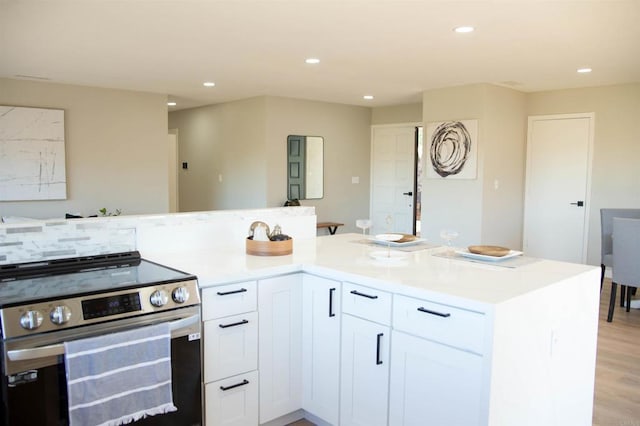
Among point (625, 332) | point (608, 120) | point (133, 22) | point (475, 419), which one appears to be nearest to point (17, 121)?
point (133, 22)

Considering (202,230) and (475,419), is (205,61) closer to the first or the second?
(202,230)

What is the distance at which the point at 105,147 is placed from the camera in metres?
6.65

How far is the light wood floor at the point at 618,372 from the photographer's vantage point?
9.12 ft

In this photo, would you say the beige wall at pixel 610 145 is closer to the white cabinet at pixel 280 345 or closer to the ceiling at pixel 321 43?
the ceiling at pixel 321 43

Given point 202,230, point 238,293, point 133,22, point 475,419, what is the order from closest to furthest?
1. point 475,419
2. point 238,293
3. point 202,230
4. point 133,22

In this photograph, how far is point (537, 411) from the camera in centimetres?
208

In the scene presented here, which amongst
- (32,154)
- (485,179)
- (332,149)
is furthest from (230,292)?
(332,149)

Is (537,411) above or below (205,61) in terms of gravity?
below

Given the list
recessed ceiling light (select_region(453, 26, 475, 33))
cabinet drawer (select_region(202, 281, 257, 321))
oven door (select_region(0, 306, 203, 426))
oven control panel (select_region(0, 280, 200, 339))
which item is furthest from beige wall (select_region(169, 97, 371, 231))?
oven door (select_region(0, 306, 203, 426))

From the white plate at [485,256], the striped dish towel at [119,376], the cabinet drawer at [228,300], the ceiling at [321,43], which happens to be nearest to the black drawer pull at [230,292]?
the cabinet drawer at [228,300]

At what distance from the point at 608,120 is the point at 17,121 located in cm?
696

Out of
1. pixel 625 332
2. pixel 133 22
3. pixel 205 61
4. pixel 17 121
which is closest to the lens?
pixel 133 22

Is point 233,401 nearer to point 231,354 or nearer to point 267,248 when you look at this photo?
point 231,354

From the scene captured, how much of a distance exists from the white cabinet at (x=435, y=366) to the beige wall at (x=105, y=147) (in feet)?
18.0
